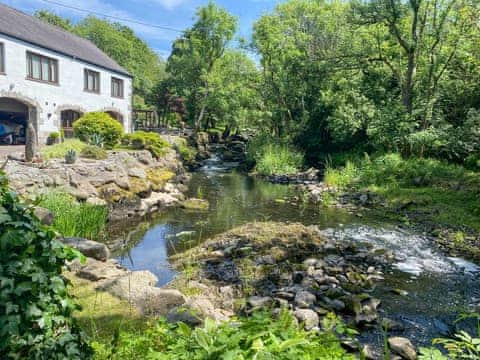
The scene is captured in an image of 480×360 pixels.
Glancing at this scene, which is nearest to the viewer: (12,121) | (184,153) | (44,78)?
(44,78)

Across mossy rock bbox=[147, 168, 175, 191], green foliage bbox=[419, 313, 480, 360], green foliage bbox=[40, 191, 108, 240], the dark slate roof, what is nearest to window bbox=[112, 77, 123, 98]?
the dark slate roof

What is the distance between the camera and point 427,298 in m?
6.10

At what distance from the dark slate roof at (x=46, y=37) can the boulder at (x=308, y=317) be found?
1913 centimetres

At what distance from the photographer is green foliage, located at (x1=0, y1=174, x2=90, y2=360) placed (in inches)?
79.7

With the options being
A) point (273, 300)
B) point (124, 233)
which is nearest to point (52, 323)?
point (273, 300)

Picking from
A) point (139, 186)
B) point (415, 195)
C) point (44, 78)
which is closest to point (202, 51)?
point (44, 78)

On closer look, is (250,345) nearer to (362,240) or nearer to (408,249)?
(408,249)

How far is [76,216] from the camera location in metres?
8.48

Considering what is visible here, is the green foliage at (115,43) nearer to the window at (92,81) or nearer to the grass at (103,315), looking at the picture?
the window at (92,81)

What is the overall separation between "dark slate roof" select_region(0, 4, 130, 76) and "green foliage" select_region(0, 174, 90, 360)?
763 inches

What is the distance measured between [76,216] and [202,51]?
1097 inches

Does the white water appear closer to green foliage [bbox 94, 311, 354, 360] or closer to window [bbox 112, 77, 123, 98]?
green foliage [bbox 94, 311, 354, 360]

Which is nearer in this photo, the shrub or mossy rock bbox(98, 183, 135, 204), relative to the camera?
mossy rock bbox(98, 183, 135, 204)

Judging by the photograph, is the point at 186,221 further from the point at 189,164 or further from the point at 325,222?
the point at 189,164
